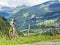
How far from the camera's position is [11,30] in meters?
33.7

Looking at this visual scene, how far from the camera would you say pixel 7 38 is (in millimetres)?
→ 33125

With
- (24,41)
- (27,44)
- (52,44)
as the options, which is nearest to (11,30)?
(24,41)

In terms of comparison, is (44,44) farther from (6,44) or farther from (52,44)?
(6,44)

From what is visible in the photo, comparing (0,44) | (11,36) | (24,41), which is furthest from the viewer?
(11,36)

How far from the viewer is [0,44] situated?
87.5 ft

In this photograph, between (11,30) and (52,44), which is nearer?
(52,44)

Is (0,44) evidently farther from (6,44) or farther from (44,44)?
(44,44)

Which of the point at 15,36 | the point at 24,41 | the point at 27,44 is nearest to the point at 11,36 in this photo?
the point at 15,36

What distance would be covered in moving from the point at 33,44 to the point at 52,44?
2418mm

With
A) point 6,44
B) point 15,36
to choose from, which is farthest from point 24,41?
point 6,44

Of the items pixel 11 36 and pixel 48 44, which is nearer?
pixel 48 44

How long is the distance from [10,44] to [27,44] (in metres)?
2.43

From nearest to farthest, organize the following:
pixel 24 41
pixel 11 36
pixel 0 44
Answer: pixel 0 44, pixel 24 41, pixel 11 36

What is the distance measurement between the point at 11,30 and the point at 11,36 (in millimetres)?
971
